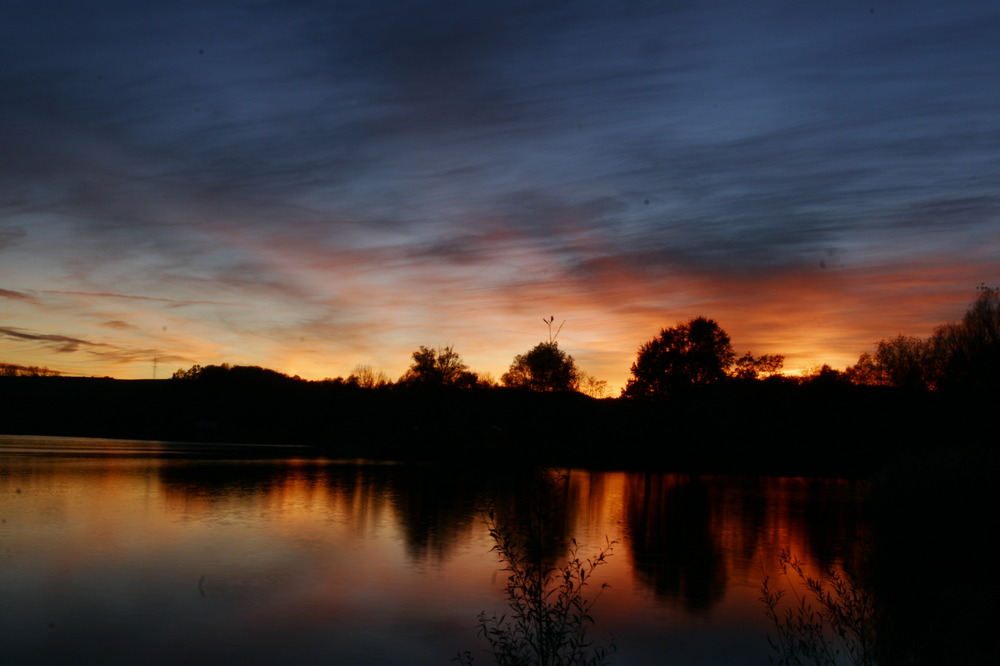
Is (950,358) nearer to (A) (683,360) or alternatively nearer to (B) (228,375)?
(A) (683,360)

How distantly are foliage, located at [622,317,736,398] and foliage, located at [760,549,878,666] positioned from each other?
49506 millimetres

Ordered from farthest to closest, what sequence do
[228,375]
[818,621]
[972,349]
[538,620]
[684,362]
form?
[228,375] → [684,362] → [972,349] → [818,621] → [538,620]

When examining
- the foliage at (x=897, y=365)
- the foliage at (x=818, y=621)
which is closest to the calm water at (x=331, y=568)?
the foliage at (x=818, y=621)

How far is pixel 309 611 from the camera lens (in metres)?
12.2

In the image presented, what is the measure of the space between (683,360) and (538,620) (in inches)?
2461

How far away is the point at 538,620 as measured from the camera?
6699mm

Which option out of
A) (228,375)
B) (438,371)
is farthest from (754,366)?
(228,375)

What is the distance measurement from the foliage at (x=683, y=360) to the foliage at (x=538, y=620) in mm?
51713

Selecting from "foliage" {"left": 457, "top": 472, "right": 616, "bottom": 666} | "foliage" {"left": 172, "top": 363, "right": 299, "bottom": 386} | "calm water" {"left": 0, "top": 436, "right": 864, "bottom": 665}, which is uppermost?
"foliage" {"left": 172, "top": 363, "right": 299, "bottom": 386}

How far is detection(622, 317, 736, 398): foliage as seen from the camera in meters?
67.1

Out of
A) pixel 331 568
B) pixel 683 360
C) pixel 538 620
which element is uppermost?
pixel 683 360

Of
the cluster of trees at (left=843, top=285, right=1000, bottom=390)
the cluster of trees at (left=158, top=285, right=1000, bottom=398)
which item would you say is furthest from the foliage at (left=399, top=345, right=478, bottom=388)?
the cluster of trees at (left=843, top=285, right=1000, bottom=390)

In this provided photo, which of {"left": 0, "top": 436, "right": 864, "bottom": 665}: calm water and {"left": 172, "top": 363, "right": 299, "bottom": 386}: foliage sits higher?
{"left": 172, "top": 363, "right": 299, "bottom": 386}: foliage

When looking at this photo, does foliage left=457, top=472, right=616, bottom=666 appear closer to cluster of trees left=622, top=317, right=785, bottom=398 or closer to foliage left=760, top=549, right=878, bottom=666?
foliage left=760, top=549, right=878, bottom=666
